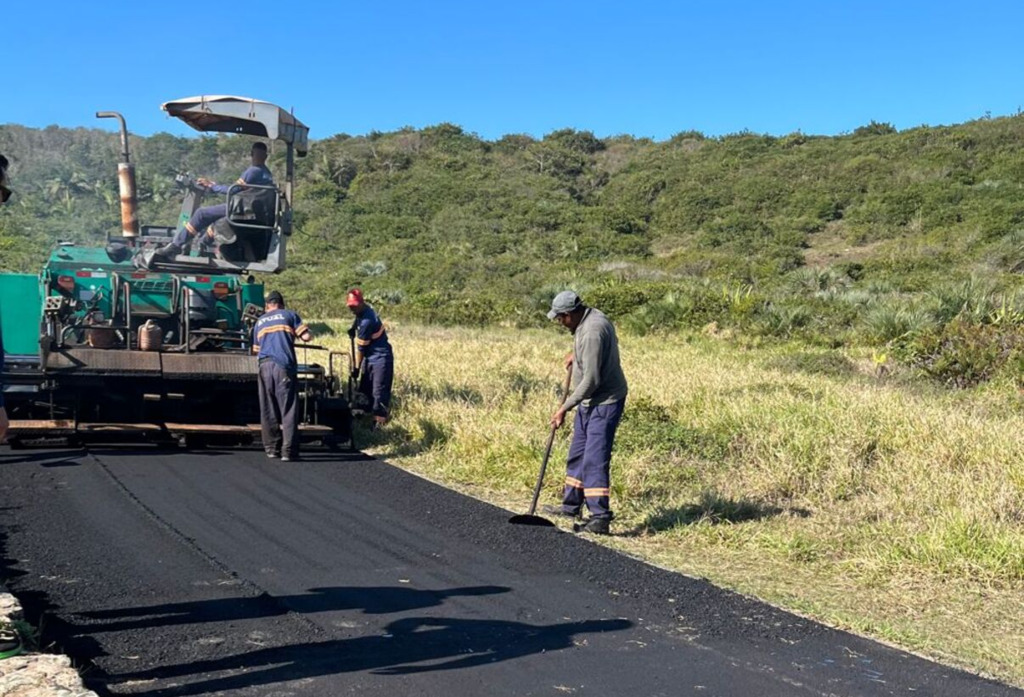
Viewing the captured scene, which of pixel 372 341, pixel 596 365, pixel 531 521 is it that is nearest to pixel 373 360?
pixel 372 341

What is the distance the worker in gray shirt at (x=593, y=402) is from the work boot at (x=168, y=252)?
18.0 ft

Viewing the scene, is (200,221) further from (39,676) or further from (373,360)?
(39,676)

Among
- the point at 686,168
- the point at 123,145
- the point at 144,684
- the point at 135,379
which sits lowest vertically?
the point at 144,684

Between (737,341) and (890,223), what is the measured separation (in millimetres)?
21559

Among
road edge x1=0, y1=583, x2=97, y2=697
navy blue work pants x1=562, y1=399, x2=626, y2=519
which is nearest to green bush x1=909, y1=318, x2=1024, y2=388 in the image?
navy blue work pants x1=562, y1=399, x2=626, y2=519

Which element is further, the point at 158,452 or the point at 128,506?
the point at 158,452

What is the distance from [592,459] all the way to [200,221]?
234 inches

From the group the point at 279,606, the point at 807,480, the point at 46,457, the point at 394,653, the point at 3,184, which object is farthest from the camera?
the point at 46,457

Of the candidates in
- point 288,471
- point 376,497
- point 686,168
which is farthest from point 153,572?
point 686,168

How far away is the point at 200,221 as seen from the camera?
1177 cm

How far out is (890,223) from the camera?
133ft

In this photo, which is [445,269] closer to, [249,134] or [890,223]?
[890,223]

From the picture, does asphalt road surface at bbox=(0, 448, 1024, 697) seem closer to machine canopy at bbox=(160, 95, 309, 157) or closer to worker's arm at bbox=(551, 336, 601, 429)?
worker's arm at bbox=(551, 336, 601, 429)

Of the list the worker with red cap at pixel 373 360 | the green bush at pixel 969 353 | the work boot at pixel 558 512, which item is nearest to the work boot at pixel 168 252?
the worker with red cap at pixel 373 360
